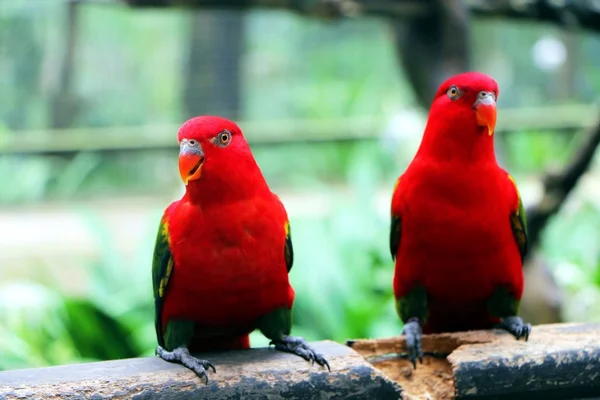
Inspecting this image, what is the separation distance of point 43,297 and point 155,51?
2908 millimetres

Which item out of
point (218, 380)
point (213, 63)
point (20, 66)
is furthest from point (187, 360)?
point (20, 66)

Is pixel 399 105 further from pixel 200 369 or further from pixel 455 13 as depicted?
pixel 200 369

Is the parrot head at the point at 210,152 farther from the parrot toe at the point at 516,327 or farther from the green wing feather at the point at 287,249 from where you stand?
the parrot toe at the point at 516,327

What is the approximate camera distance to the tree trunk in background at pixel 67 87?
228 inches

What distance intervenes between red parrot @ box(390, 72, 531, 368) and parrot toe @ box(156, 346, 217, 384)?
0.61 metres

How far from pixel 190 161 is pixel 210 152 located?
0.06 meters

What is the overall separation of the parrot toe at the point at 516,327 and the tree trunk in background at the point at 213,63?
4249 mm

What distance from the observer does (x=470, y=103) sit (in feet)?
6.81

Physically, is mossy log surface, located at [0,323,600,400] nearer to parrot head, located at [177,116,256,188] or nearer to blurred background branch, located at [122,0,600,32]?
parrot head, located at [177,116,256,188]

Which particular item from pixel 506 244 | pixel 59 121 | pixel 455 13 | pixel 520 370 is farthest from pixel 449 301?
pixel 59 121

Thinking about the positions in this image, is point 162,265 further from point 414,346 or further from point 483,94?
point 483,94

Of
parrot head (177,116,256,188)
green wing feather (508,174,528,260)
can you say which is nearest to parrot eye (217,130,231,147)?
parrot head (177,116,256,188)

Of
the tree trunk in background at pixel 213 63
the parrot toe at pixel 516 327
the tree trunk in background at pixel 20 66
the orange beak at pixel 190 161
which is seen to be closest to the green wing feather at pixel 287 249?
the orange beak at pixel 190 161

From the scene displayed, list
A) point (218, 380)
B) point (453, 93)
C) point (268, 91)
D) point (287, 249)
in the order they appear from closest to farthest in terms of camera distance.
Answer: point (218, 380), point (287, 249), point (453, 93), point (268, 91)
